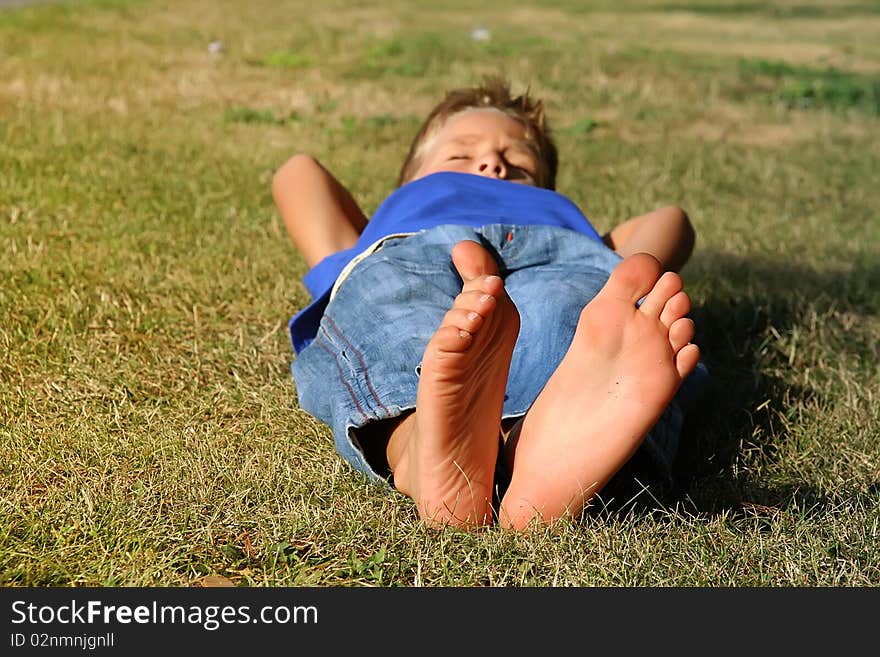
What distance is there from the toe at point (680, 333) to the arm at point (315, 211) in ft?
4.56

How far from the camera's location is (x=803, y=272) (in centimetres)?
382

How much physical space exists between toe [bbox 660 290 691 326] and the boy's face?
1.35 m

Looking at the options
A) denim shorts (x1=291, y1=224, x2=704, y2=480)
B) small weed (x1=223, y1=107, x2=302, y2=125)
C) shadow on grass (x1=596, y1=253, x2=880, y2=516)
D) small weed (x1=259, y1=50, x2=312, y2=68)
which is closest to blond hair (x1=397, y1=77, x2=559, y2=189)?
shadow on grass (x1=596, y1=253, x2=880, y2=516)

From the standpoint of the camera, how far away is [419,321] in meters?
2.18

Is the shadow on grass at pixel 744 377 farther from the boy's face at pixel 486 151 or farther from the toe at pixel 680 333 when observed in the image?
the boy's face at pixel 486 151

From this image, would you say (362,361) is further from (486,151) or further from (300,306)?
(486,151)

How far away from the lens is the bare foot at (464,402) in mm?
1733

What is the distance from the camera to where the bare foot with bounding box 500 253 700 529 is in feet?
5.90

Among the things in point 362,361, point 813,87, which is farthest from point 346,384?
point 813,87

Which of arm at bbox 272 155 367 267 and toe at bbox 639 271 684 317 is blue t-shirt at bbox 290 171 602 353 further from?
toe at bbox 639 271 684 317

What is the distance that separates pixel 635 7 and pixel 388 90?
11.3 meters

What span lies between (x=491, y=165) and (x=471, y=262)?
4.18 feet

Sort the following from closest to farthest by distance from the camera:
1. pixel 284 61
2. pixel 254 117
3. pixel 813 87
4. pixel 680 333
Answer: pixel 680 333, pixel 254 117, pixel 284 61, pixel 813 87

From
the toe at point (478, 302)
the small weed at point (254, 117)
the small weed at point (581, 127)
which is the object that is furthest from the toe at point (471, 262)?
the small weed at point (581, 127)
